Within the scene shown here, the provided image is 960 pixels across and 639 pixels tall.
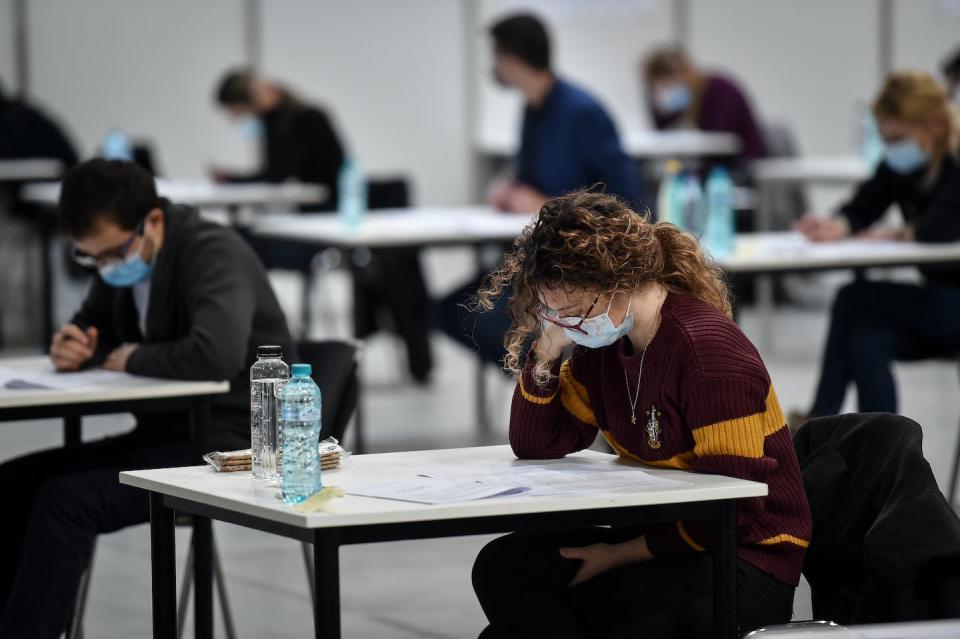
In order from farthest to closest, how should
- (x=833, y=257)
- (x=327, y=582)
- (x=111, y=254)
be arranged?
(x=833, y=257) < (x=111, y=254) < (x=327, y=582)

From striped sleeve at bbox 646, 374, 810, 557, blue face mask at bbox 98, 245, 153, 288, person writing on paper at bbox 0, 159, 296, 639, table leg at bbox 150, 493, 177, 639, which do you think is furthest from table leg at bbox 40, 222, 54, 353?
striped sleeve at bbox 646, 374, 810, 557

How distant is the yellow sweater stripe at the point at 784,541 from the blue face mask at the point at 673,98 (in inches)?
288

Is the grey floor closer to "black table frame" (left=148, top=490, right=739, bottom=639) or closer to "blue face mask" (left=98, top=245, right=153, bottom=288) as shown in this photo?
"black table frame" (left=148, top=490, right=739, bottom=639)

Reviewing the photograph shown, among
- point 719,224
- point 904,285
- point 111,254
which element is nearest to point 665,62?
point 719,224

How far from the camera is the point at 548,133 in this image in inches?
217

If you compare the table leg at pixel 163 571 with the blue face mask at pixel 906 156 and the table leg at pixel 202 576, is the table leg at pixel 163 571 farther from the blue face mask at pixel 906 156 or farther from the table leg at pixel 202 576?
the blue face mask at pixel 906 156

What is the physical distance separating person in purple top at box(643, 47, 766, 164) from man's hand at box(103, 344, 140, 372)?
20.4ft

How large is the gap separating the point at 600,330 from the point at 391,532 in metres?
0.51

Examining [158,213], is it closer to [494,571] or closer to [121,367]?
[121,367]

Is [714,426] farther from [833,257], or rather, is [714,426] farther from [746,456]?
[833,257]

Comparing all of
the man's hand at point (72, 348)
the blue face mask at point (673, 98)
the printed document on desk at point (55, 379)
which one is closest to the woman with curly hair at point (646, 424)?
the printed document on desk at point (55, 379)

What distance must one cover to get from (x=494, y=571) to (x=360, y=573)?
178cm

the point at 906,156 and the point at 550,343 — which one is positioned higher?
the point at 906,156

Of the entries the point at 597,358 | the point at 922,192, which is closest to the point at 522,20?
the point at 922,192
